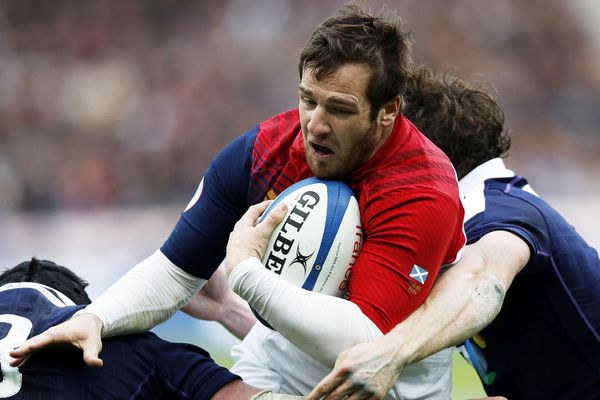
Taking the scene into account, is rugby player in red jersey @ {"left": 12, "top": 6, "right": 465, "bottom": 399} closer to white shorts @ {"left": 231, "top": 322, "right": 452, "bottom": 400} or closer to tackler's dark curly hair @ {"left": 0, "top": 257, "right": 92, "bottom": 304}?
white shorts @ {"left": 231, "top": 322, "right": 452, "bottom": 400}

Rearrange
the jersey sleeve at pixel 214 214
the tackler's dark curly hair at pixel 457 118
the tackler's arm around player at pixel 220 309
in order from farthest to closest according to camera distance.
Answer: the tackler's arm around player at pixel 220 309 < the tackler's dark curly hair at pixel 457 118 < the jersey sleeve at pixel 214 214

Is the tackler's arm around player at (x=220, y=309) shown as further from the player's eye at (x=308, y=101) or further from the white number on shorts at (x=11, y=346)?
the player's eye at (x=308, y=101)

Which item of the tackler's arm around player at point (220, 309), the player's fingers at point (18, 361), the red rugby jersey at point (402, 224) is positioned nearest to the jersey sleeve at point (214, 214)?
the red rugby jersey at point (402, 224)

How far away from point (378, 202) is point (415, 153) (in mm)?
272

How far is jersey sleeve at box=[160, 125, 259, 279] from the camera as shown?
3.66 metres

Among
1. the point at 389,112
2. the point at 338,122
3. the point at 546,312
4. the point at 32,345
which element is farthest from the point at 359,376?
the point at 546,312

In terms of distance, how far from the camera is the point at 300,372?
357cm

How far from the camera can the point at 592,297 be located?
388 centimetres

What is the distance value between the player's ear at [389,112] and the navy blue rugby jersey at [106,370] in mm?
1062

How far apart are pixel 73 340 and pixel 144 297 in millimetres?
400

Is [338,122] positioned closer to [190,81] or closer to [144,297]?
[144,297]

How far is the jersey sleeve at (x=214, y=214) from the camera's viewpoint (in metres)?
3.66

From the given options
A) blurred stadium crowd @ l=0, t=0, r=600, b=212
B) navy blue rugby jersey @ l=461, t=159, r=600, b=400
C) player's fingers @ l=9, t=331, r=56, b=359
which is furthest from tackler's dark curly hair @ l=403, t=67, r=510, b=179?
blurred stadium crowd @ l=0, t=0, r=600, b=212

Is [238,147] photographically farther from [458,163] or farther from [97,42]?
[97,42]
